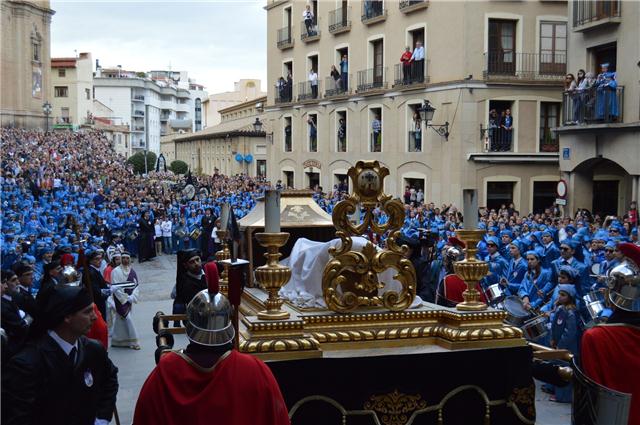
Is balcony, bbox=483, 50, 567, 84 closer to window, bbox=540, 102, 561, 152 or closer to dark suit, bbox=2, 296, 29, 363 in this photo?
window, bbox=540, 102, 561, 152

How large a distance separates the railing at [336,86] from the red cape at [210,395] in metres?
30.6

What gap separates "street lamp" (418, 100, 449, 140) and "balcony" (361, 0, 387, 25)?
5745mm

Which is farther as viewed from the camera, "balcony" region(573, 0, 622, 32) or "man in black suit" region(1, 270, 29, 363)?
"balcony" region(573, 0, 622, 32)

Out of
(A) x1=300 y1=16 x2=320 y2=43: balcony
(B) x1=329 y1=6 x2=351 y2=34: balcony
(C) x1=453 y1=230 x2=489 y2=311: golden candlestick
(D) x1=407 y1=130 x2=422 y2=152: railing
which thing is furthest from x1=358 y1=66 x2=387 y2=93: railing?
(C) x1=453 y1=230 x2=489 y2=311: golden candlestick

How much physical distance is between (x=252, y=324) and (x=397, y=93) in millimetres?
26070

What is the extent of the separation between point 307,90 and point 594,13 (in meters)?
Result: 17.3

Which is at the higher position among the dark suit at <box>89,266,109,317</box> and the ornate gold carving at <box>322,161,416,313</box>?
the ornate gold carving at <box>322,161,416,313</box>

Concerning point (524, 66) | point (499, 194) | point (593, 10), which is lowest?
point (499, 194)

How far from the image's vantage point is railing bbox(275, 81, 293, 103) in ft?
125

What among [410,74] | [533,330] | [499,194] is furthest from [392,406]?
[410,74]

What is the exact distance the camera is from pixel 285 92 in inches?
1507

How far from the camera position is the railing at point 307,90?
3569cm

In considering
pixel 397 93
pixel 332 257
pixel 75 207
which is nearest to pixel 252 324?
pixel 332 257

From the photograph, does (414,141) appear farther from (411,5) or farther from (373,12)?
(373,12)
